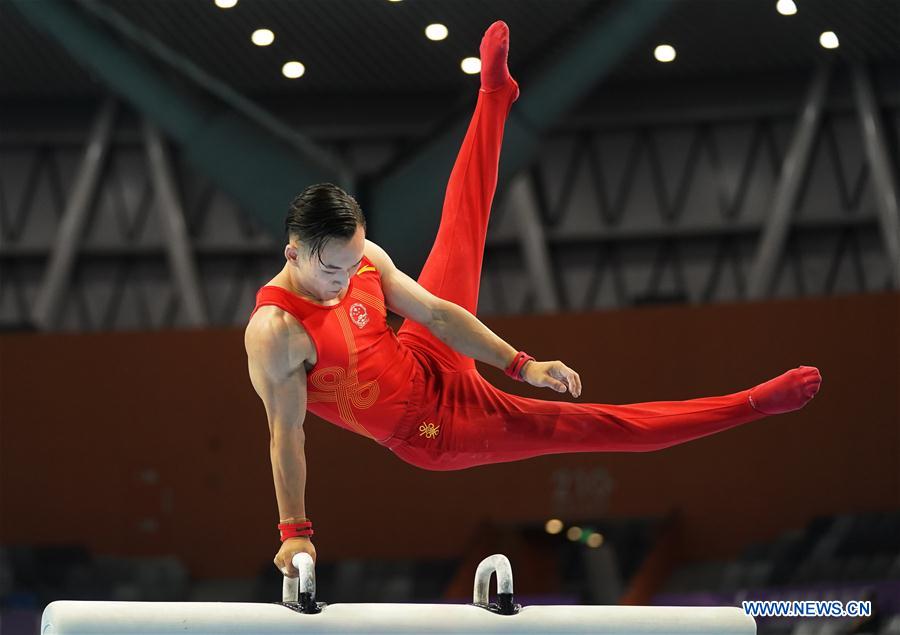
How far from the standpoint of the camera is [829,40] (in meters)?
10.6

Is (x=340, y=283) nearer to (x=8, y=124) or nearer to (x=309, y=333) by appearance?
(x=309, y=333)

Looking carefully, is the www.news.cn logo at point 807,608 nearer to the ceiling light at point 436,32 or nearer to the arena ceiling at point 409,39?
the arena ceiling at point 409,39

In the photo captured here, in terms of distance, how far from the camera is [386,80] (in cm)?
1129

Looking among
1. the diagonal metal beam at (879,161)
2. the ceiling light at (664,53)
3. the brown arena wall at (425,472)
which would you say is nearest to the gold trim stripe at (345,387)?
the brown arena wall at (425,472)

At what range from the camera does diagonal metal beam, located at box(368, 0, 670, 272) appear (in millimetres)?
8195

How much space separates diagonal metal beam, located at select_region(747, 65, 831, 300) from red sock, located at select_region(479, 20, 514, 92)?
8.01 meters

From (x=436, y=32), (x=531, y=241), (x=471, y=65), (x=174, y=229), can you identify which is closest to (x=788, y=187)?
(x=531, y=241)

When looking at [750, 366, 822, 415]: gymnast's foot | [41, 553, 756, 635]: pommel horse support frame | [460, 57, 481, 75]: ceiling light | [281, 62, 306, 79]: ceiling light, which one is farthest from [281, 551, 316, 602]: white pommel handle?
[281, 62, 306, 79]: ceiling light

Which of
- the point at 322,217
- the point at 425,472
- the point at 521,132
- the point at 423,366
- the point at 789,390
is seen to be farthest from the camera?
the point at 425,472

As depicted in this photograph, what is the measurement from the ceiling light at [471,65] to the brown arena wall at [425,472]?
209 centimetres

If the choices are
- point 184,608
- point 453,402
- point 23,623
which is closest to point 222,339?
point 23,623

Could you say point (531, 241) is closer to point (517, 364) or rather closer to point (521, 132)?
point (521, 132)

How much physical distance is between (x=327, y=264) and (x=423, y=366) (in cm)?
65

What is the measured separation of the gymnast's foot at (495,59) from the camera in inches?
159
